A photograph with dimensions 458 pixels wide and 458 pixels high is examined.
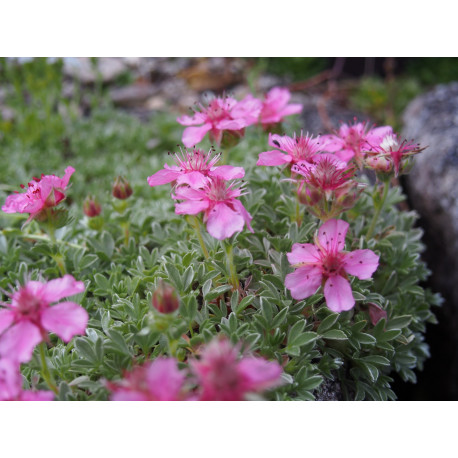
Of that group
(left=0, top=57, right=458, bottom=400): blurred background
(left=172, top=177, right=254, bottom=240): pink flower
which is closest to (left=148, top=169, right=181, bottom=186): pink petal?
(left=172, top=177, right=254, bottom=240): pink flower

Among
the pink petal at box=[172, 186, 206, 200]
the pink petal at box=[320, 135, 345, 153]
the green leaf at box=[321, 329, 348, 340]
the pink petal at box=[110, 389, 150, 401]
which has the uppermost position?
the pink petal at box=[320, 135, 345, 153]

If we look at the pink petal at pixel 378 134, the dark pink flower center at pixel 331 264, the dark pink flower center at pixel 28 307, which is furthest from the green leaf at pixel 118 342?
the pink petal at pixel 378 134

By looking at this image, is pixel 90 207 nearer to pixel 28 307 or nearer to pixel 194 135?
pixel 194 135

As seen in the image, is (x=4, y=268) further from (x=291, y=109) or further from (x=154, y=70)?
(x=154, y=70)

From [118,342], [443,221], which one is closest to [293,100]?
[443,221]

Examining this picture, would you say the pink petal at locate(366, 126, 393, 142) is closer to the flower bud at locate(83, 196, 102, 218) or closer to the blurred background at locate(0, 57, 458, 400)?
the blurred background at locate(0, 57, 458, 400)

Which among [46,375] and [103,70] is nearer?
[46,375]
